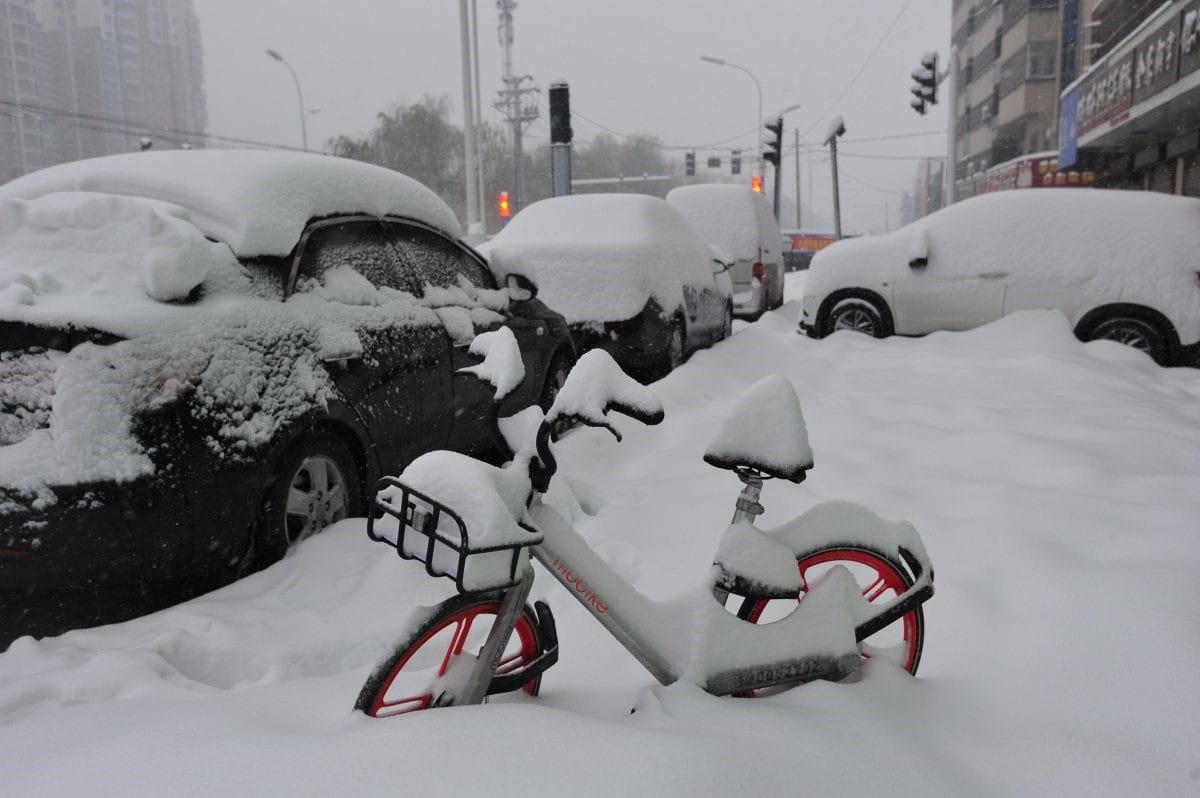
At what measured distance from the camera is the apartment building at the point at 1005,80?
48.0 m

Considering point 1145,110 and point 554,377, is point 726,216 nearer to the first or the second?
point 554,377

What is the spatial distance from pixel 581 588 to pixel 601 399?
477 millimetres

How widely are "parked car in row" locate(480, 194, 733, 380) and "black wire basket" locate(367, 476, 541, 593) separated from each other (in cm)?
418

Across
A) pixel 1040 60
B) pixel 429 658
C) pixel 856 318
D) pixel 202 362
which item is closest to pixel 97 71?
pixel 1040 60

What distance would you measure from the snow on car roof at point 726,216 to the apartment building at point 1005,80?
112 feet

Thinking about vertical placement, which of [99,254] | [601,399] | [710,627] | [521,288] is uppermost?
[99,254]

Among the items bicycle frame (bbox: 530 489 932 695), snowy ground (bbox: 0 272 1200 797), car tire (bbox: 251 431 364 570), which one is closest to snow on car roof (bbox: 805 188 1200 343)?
snowy ground (bbox: 0 272 1200 797)

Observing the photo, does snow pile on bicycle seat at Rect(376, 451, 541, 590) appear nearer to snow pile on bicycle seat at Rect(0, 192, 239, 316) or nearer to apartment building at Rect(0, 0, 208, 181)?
snow pile on bicycle seat at Rect(0, 192, 239, 316)

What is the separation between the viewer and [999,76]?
180 ft

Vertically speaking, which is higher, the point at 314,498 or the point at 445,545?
the point at 445,545

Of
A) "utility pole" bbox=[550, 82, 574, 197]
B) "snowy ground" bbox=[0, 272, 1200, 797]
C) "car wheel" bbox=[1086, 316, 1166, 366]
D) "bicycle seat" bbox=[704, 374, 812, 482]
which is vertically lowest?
"snowy ground" bbox=[0, 272, 1200, 797]

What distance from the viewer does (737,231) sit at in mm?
12438

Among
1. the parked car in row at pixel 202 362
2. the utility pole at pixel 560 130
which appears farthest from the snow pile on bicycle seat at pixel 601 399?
the utility pole at pixel 560 130

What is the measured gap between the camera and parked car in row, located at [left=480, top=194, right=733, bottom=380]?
6523mm
